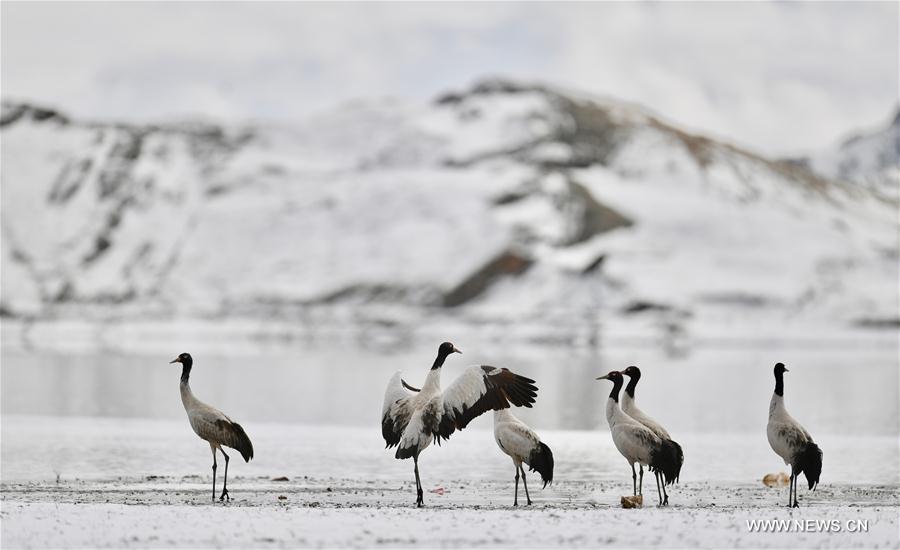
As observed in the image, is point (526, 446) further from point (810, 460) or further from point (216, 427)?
point (216, 427)

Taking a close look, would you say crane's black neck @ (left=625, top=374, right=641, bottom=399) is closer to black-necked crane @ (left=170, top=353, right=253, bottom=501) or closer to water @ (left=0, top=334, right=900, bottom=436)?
black-necked crane @ (left=170, top=353, right=253, bottom=501)

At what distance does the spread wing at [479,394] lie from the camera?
1978 cm

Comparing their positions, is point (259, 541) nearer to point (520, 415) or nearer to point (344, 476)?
point (344, 476)

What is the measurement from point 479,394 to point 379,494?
4136 mm

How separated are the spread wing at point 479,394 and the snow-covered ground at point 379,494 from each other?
1539 mm

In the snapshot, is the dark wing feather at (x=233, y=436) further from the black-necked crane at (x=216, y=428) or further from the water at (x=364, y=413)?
the water at (x=364, y=413)

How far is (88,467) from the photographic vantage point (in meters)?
27.3

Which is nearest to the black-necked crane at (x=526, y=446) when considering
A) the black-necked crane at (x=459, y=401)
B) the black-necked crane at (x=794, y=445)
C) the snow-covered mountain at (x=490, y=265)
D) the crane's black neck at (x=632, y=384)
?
the black-necked crane at (x=459, y=401)

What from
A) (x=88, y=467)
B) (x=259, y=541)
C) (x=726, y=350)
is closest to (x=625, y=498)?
(x=259, y=541)

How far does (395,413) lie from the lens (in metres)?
21.3

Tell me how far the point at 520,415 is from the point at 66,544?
3049cm

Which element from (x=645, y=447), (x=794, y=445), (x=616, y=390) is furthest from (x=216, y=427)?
(x=794, y=445)

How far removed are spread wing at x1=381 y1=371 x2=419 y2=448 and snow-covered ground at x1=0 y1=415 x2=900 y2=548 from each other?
118cm

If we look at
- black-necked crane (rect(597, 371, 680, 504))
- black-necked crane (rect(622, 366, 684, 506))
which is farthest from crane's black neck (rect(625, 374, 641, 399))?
black-necked crane (rect(597, 371, 680, 504))
